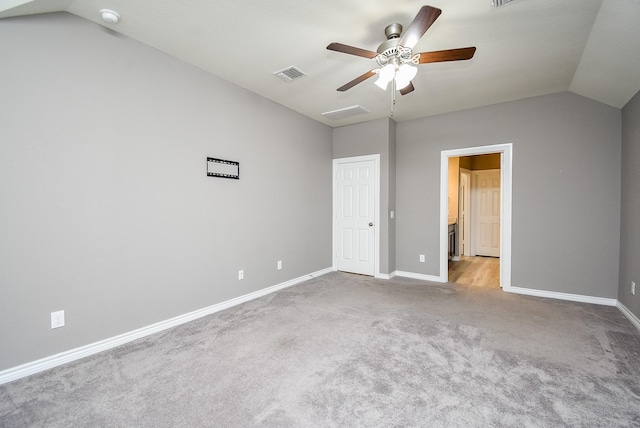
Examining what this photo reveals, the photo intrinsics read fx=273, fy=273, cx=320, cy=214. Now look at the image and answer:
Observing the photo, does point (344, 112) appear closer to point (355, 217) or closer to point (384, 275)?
point (355, 217)

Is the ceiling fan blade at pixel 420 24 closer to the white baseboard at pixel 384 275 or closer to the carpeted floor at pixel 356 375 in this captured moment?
the carpeted floor at pixel 356 375

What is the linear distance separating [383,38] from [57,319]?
139 inches

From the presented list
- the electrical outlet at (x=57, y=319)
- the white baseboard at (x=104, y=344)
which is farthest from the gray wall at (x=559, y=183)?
the electrical outlet at (x=57, y=319)

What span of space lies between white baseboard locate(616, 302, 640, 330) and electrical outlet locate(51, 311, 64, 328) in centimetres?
514

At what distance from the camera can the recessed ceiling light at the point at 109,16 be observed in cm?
212

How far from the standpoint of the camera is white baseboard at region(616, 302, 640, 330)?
272 centimetres

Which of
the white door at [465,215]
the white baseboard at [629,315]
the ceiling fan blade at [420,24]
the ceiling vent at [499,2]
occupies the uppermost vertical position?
the ceiling vent at [499,2]

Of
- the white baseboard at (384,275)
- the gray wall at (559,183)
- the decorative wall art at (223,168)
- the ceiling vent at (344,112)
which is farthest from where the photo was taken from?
the white baseboard at (384,275)

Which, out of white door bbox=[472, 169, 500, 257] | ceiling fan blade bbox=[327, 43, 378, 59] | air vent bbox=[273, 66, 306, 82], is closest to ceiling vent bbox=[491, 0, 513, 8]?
ceiling fan blade bbox=[327, 43, 378, 59]

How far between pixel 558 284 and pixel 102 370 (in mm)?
5028

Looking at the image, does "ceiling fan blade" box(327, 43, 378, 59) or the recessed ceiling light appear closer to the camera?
"ceiling fan blade" box(327, 43, 378, 59)

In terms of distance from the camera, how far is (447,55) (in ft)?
6.70

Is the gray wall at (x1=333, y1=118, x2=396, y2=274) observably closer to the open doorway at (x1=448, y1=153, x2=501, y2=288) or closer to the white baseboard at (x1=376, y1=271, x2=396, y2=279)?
the white baseboard at (x1=376, y1=271, x2=396, y2=279)

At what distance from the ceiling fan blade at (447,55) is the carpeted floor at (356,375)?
2322mm
